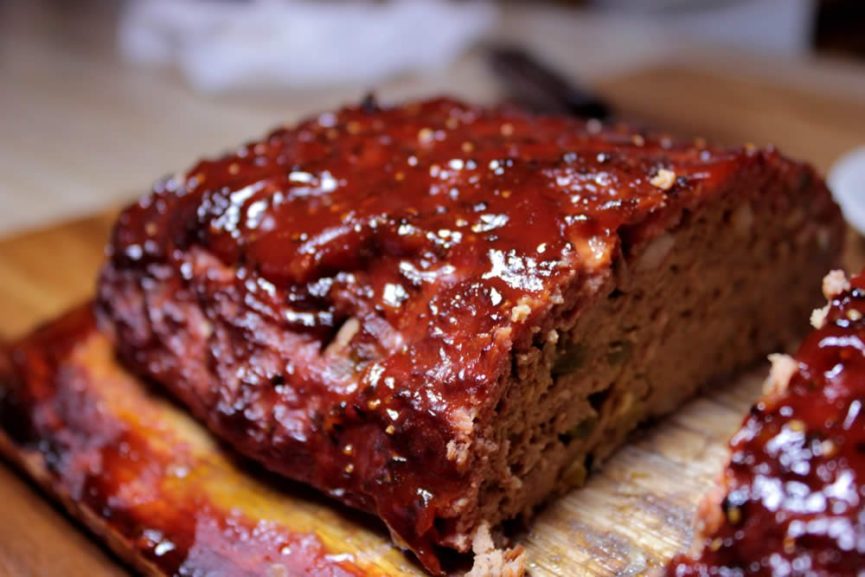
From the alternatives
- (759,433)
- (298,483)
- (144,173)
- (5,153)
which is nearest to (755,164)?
(759,433)

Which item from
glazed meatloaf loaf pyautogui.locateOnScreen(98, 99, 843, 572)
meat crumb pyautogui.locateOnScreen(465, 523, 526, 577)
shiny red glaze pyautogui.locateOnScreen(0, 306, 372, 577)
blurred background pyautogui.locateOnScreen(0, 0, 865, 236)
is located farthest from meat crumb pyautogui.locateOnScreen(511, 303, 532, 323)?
blurred background pyautogui.locateOnScreen(0, 0, 865, 236)

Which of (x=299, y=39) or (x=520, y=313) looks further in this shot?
(x=299, y=39)

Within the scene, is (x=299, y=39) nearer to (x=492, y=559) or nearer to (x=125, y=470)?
(x=125, y=470)

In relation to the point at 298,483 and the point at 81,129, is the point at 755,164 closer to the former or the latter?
the point at 298,483

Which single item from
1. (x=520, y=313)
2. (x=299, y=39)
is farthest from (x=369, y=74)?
(x=520, y=313)

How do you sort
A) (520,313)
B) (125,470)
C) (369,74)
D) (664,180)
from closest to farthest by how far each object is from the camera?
1. (520,313)
2. (664,180)
3. (125,470)
4. (369,74)
